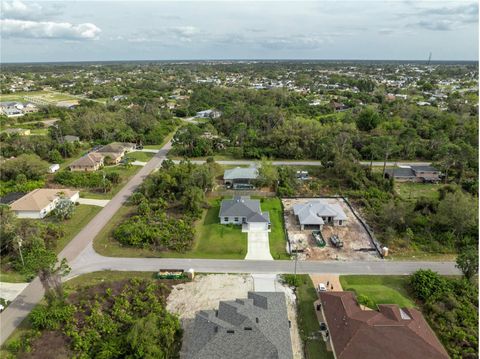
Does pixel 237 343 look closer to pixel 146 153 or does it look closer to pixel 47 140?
pixel 146 153

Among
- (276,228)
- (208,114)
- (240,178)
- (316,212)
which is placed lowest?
(276,228)

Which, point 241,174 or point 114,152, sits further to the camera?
point 114,152

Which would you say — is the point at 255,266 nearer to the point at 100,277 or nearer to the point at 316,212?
the point at 316,212

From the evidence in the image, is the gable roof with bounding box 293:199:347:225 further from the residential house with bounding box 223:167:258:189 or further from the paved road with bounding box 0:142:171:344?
the paved road with bounding box 0:142:171:344

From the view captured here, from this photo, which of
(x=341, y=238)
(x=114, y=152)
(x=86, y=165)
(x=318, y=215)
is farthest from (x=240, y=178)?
(x=114, y=152)

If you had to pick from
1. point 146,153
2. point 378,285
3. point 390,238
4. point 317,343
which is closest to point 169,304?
point 317,343

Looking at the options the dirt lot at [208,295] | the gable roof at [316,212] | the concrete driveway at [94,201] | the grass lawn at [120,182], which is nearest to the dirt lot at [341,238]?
the gable roof at [316,212]

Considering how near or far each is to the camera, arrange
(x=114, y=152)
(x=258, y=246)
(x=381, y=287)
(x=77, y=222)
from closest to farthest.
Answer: (x=381, y=287), (x=258, y=246), (x=77, y=222), (x=114, y=152)
